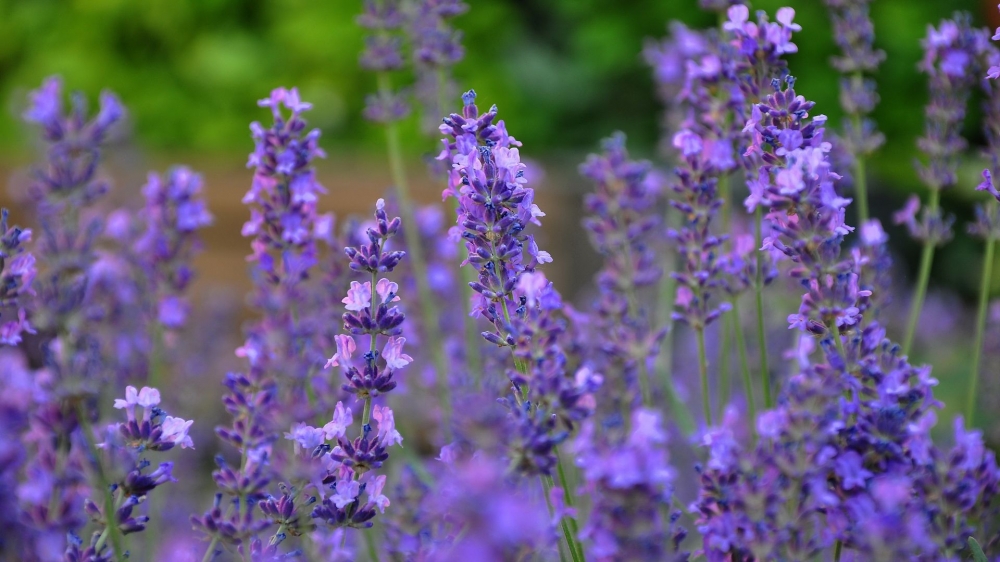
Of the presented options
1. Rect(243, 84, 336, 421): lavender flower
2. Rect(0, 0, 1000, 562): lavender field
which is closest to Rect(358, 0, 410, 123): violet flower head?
Rect(0, 0, 1000, 562): lavender field

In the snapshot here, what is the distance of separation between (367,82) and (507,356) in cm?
391

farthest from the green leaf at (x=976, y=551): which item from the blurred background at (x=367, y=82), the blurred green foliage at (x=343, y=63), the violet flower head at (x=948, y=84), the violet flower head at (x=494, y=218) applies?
the blurred green foliage at (x=343, y=63)

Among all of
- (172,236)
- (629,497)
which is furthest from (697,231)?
(172,236)

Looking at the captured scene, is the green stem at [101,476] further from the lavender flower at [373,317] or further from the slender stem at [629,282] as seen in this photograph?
the slender stem at [629,282]

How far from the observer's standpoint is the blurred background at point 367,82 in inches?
178

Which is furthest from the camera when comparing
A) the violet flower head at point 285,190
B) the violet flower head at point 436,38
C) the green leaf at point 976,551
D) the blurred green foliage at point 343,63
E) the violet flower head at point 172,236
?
the blurred green foliage at point 343,63

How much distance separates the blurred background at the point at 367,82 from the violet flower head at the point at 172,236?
107 inches

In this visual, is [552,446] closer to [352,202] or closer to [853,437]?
[853,437]

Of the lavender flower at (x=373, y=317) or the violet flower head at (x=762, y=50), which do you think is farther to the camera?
the violet flower head at (x=762, y=50)

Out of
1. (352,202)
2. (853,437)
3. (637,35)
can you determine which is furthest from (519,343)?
(637,35)

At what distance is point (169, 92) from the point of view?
523 centimetres

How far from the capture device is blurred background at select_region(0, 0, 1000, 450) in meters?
4.53

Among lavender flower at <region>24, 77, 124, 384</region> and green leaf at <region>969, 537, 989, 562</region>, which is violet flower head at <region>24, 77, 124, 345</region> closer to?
lavender flower at <region>24, 77, 124, 384</region>

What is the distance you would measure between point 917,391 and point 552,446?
395mm
